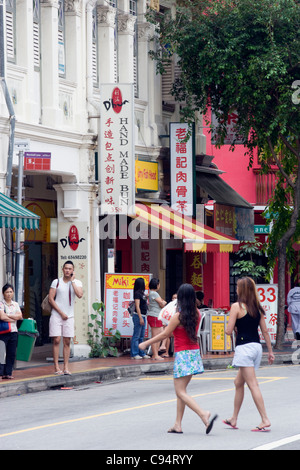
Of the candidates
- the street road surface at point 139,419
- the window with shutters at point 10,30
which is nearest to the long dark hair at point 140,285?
the street road surface at point 139,419

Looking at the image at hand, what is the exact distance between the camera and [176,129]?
24.9 metres

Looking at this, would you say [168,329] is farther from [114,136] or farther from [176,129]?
[176,129]

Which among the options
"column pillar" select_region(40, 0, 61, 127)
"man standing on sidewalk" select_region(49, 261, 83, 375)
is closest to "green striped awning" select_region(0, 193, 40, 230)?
"man standing on sidewalk" select_region(49, 261, 83, 375)

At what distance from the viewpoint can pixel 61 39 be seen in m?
21.8

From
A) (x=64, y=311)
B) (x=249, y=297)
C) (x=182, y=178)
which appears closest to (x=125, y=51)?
(x=182, y=178)

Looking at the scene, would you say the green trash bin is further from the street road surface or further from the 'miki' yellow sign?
the 'miki' yellow sign

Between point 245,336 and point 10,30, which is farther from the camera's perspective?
point 10,30

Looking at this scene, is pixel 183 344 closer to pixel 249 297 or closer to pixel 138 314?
pixel 249 297

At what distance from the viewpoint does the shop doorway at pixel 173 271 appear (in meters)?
27.0

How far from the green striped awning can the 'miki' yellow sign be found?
19.7 feet

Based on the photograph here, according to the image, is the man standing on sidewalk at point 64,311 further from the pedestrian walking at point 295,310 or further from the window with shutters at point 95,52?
the pedestrian walking at point 295,310

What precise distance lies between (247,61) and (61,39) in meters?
4.34

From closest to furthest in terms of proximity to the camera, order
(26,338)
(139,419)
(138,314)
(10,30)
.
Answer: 1. (139,419)
2. (26,338)
3. (10,30)
4. (138,314)
